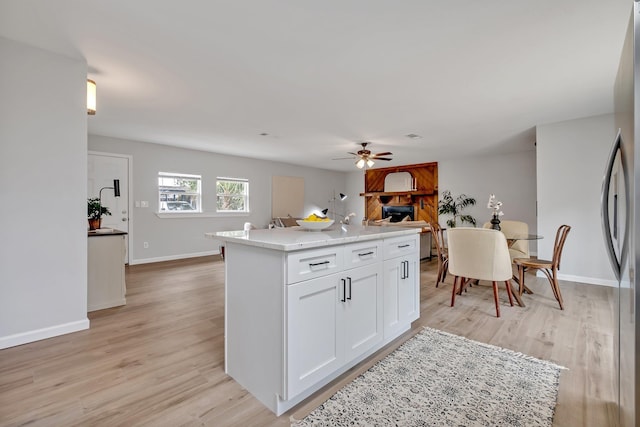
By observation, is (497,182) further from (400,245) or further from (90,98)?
(90,98)

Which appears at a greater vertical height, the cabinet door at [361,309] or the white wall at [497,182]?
the white wall at [497,182]

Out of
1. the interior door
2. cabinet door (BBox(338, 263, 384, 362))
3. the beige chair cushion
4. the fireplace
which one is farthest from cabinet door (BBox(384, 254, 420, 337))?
the fireplace

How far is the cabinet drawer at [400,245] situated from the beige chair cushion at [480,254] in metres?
0.82

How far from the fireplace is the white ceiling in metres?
4.62

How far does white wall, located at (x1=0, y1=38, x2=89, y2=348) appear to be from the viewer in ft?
7.67

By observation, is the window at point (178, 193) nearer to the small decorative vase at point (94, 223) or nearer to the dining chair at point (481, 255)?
the small decorative vase at point (94, 223)

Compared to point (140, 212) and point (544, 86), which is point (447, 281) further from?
point (140, 212)

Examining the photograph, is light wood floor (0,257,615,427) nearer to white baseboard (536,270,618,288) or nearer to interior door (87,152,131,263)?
white baseboard (536,270,618,288)

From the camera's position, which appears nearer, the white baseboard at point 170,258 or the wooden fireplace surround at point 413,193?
the white baseboard at point 170,258

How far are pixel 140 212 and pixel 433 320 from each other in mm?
5573

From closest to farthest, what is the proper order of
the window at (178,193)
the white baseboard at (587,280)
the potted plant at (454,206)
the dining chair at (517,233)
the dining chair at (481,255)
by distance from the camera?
the dining chair at (481,255) < the white baseboard at (587,280) < the dining chair at (517,233) < the window at (178,193) < the potted plant at (454,206)

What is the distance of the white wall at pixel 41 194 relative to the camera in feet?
7.67

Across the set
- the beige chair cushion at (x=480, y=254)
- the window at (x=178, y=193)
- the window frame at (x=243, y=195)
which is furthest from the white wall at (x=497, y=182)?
the window at (x=178, y=193)

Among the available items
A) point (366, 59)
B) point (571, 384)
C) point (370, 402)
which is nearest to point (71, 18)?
point (366, 59)
